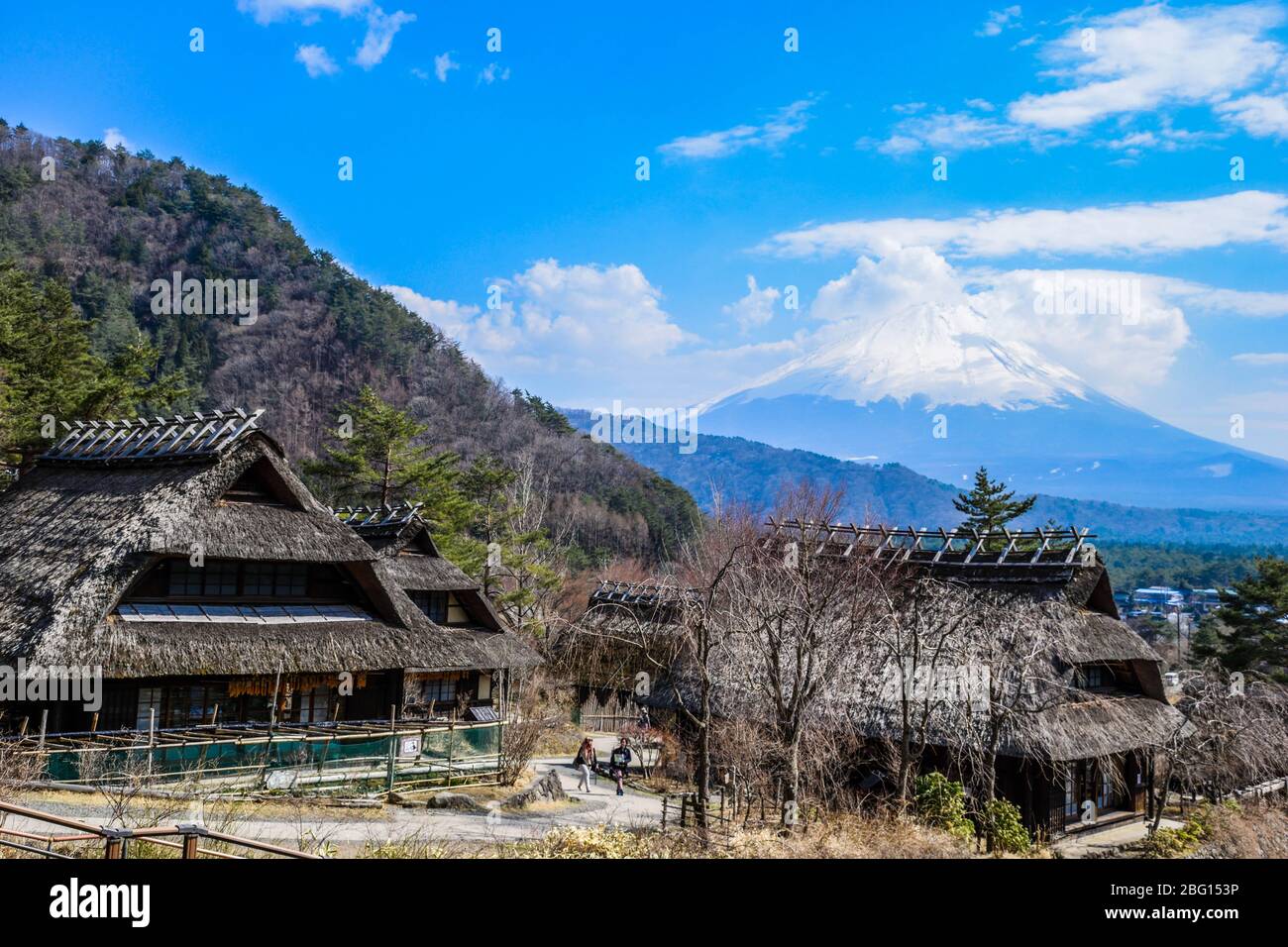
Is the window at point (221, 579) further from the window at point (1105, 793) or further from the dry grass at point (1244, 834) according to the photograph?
the window at point (1105, 793)

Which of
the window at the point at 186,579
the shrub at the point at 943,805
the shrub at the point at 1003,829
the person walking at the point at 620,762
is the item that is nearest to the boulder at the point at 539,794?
the person walking at the point at 620,762

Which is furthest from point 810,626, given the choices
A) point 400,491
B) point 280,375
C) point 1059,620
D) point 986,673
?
point 280,375

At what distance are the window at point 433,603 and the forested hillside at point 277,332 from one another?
43.8m

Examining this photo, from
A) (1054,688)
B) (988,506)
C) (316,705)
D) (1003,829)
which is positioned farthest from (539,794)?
(988,506)

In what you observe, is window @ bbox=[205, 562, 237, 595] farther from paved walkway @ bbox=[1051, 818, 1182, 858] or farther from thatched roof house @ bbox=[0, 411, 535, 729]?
paved walkway @ bbox=[1051, 818, 1182, 858]

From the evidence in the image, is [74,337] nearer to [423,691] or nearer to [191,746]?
[423,691]

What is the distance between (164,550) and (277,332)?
2977 inches

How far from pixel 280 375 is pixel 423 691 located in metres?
62.8

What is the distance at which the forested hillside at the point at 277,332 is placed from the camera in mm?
83312

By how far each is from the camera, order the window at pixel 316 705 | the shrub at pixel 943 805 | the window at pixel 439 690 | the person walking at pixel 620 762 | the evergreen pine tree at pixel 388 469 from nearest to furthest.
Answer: the shrub at pixel 943 805 < the window at pixel 316 705 < the person walking at pixel 620 762 < the window at pixel 439 690 < the evergreen pine tree at pixel 388 469

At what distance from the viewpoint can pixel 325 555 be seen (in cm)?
2445

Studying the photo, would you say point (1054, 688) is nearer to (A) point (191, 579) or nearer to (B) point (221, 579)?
(B) point (221, 579)
